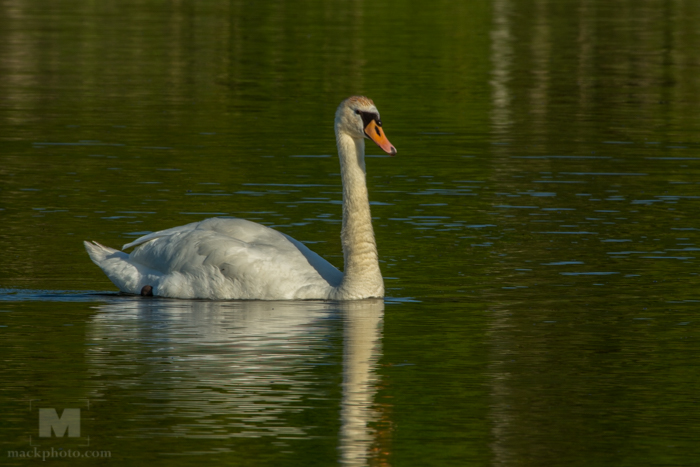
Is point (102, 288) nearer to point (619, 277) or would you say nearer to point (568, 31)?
point (619, 277)

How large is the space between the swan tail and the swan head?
2445 millimetres

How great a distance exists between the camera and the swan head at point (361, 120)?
1448 cm

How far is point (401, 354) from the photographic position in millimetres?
12188

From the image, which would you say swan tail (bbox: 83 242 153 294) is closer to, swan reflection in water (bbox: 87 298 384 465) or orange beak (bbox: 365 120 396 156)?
swan reflection in water (bbox: 87 298 384 465)

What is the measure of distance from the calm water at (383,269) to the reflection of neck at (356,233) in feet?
0.68

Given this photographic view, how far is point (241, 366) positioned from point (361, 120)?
377 cm

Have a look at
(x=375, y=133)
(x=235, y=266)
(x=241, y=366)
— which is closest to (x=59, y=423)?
(x=241, y=366)

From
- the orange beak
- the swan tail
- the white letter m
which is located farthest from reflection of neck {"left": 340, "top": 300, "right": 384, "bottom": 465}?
the swan tail

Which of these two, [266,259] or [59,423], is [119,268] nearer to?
[266,259]

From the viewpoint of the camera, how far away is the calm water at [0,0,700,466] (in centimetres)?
1002

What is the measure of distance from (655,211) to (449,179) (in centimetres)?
373

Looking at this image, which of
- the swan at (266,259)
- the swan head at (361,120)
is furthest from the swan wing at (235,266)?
the swan head at (361,120)

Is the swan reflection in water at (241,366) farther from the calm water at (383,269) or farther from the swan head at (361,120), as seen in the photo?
the swan head at (361,120)

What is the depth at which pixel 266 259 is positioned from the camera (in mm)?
14211
